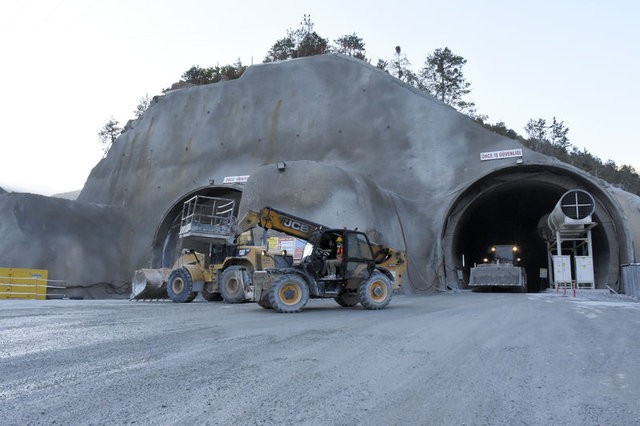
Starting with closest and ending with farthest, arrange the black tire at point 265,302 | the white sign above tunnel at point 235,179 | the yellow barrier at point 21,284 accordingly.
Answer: the black tire at point 265,302 < the yellow barrier at point 21,284 < the white sign above tunnel at point 235,179

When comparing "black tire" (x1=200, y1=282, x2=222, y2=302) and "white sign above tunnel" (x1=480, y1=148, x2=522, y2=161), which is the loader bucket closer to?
"black tire" (x1=200, y1=282, x2=222, y2=302)

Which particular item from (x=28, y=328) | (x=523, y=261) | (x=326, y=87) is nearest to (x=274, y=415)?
(x=28, y=328)

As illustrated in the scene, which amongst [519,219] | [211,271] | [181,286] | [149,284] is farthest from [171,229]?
[519,219]

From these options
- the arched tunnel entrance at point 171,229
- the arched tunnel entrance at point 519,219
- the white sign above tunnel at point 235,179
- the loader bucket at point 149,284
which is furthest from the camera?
the arched tunnel entrance at point 171,229

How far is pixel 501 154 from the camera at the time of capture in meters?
30.5

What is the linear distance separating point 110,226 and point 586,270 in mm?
31578

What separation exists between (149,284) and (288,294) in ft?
35.5

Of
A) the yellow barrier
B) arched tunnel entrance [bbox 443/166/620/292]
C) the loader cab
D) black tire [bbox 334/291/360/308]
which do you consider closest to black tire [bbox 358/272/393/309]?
the loader cab

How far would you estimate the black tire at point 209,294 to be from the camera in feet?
65.2

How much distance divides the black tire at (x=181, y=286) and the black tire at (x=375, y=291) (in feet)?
27.8

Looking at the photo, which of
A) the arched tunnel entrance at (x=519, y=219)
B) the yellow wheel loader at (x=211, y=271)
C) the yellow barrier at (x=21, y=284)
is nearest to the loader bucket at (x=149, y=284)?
the yellow wheel loader at (x=211, y=271)

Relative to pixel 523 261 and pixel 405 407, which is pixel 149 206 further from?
pixel 405 407

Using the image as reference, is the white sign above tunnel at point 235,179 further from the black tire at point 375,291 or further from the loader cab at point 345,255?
the black tire at point 375,291

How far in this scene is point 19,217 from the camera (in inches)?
1250
